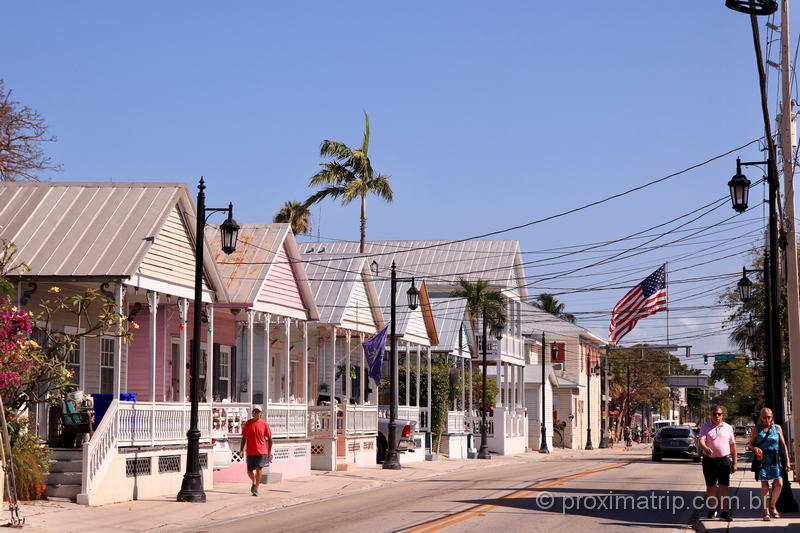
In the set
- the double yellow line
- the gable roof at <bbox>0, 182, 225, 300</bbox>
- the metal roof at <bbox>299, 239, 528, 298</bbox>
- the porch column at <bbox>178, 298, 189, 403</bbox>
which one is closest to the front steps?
the gable roof at <bbox>0, 182, 225, 300</bbox>

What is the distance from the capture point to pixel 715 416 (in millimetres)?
17906

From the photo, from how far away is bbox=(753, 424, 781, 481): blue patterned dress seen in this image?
709 inches

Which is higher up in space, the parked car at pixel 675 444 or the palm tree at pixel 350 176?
the palm tree at pixel 350 176

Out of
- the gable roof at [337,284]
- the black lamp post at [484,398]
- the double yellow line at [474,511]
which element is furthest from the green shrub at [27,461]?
the black lamp post at [484,398]

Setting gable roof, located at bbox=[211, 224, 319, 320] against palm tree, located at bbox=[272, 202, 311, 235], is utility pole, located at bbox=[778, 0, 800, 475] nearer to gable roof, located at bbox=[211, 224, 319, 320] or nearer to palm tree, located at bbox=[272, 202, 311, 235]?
gable roof, located at bbox=[211, 224, 319, 320]

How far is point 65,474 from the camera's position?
2039cm

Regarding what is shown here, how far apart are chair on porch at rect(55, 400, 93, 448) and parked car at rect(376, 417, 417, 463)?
52.8ft

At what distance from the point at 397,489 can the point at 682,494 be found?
688 cm

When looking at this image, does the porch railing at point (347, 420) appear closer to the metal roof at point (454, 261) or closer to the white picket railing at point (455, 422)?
the white picket railing at point (455, 422)

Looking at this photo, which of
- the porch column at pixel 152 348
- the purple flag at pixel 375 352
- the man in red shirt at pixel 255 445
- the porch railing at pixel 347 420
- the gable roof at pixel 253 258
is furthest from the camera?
the purple flag at pixel 375 352

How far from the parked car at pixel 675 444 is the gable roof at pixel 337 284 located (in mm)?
15775

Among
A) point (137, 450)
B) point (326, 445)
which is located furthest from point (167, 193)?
point (326, 445)

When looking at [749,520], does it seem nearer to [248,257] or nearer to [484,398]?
[248,257]

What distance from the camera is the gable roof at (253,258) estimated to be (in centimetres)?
2822
